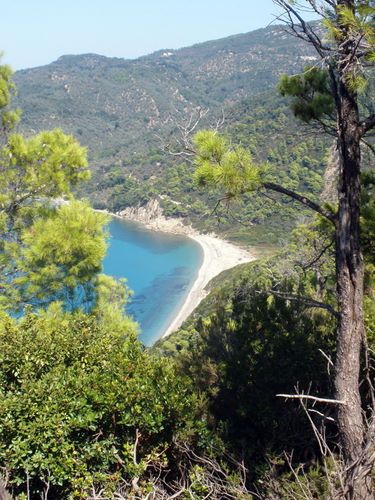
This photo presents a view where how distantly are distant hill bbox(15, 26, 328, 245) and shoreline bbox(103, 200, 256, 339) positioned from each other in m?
1.97

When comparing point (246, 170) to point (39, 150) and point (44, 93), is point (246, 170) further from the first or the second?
point (44, 93)

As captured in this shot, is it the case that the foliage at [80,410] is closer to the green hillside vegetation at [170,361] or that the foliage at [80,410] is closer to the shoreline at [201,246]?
the green hillside vegetation at [170,361]

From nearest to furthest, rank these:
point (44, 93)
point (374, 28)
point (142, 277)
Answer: point (374, 28), point (142, 277), point (44, 93)

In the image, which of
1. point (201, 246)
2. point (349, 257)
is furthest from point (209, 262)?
point (349, 257)

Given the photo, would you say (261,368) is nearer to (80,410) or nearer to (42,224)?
(80,410)

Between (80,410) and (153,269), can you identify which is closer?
(80,410)

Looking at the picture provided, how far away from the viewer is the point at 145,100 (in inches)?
5335

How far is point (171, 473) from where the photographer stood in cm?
393

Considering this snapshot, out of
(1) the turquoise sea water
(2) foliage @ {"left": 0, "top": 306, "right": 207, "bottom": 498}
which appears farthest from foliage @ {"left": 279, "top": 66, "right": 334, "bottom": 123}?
(1) the turquoise sea water

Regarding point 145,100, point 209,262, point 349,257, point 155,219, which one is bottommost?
point 209,262

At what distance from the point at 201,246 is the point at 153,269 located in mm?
6867

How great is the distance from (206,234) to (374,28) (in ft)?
183

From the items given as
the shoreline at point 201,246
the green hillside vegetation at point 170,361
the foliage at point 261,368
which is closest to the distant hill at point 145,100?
the shoreline at point 201,246

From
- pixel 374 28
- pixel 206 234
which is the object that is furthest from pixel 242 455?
pixel 206 234
